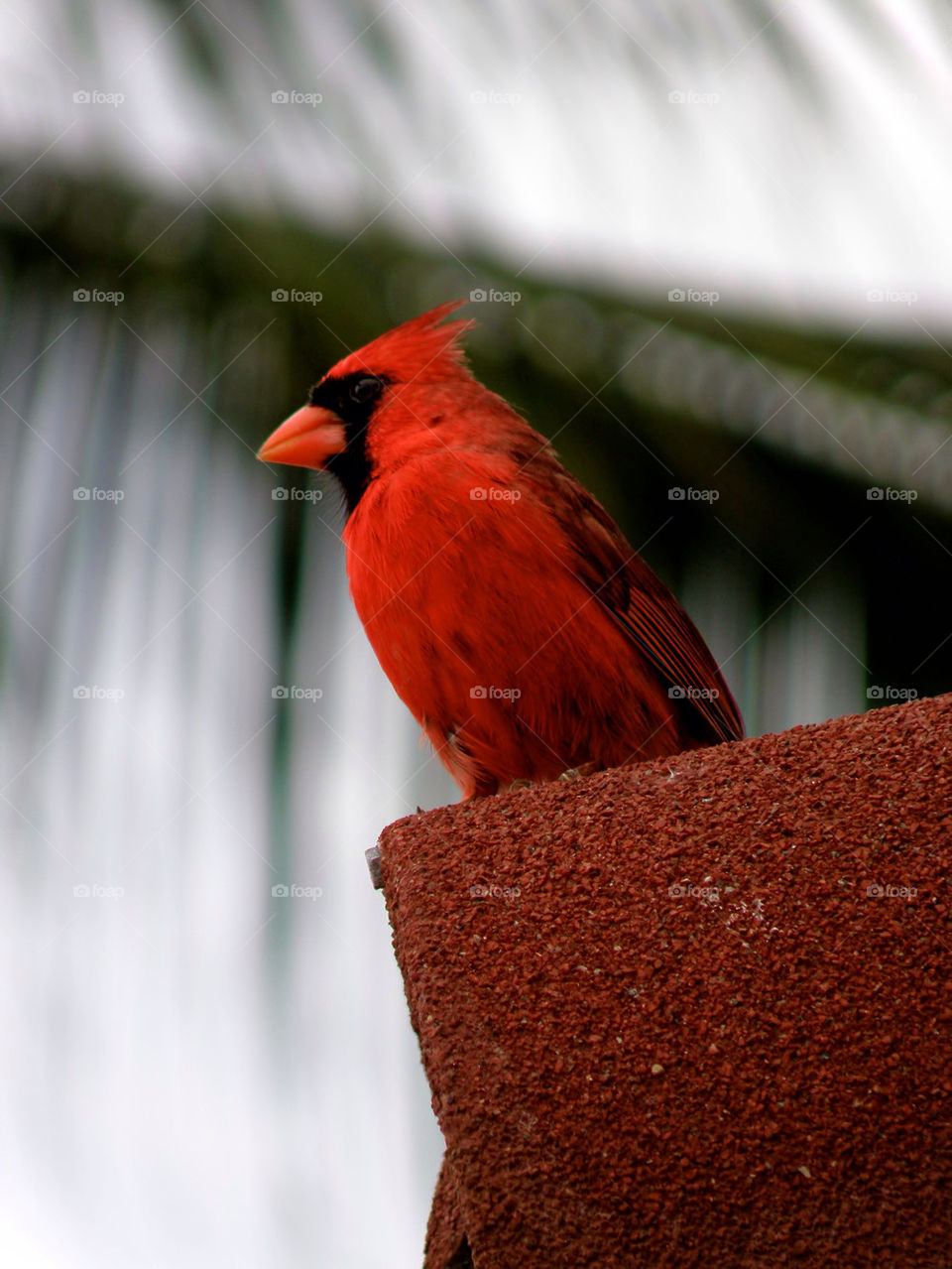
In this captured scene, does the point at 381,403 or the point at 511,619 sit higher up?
the point at 381,403

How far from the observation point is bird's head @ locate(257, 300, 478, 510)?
2582mm

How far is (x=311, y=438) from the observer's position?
2.58 meters

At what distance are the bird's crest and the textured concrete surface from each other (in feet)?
5.45

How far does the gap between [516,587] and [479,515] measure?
167 mm

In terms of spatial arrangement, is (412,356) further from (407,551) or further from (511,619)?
(511,619)

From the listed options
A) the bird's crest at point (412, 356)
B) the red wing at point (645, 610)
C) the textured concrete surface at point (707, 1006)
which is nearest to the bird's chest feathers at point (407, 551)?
the red wing at point (645, 610)

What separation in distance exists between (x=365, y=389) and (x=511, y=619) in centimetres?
83

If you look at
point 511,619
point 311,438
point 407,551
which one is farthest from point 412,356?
point 511,619

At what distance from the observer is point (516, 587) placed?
2252mm

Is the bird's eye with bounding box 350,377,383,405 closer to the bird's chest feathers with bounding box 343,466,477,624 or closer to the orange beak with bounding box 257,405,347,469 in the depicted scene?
the orange beak with bounding box 257,405,347,469

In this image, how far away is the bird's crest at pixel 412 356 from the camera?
266cm

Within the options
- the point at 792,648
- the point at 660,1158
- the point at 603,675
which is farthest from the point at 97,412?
the point at 660,1158

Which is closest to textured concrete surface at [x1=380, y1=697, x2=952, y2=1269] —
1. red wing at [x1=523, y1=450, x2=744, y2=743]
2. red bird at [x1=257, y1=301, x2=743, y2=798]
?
red bird at [x1=257, y1=301, x2=743, y2=798]

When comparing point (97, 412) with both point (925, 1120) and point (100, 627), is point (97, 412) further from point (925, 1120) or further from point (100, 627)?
point (925, 1120)
